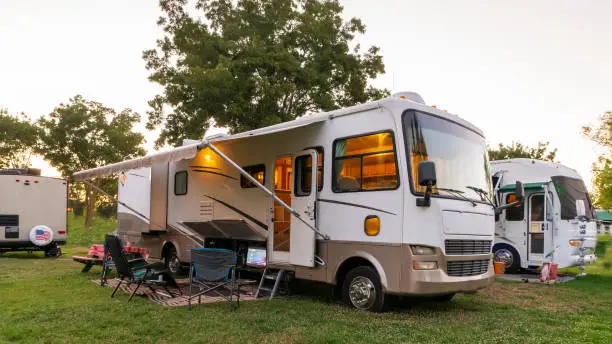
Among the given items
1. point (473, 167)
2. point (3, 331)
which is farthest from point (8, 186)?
point (473, 167)

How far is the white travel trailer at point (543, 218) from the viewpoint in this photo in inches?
464

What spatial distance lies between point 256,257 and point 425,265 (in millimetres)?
3356

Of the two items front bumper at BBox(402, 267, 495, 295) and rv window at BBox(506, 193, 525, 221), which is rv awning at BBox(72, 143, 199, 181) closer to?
front bumper at BBox(402, 267, 495, 295)

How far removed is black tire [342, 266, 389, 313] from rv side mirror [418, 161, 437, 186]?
1.47 metres

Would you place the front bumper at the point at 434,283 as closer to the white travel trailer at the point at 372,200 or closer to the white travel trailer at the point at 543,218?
the white travel trailer at the point at 372,200

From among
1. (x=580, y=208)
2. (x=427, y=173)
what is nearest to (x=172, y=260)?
(x=427, y=173)

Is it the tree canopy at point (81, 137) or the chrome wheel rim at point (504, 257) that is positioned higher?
the tree canopy at point (81, 137)

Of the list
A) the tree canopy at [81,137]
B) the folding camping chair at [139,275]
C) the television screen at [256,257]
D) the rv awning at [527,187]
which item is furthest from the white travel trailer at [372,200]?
the tree canopy at [81,137]

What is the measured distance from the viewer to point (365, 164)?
6.95 meters

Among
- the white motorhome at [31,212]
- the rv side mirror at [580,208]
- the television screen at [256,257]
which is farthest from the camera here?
the white motorhome at [31,212]

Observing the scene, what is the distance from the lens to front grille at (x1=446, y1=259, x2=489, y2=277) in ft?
21.5

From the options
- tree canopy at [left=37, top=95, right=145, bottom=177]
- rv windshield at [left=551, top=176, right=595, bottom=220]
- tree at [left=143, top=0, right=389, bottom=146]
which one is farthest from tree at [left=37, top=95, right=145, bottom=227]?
rv windshield at [left=551, top=176, right=595, bottom=220]

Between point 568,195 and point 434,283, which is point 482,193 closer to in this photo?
point 434,283

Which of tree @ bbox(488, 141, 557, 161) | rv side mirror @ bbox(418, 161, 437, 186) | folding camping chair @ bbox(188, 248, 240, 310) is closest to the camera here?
rv side mirror @ bbox(418, 161, 437, 186)
